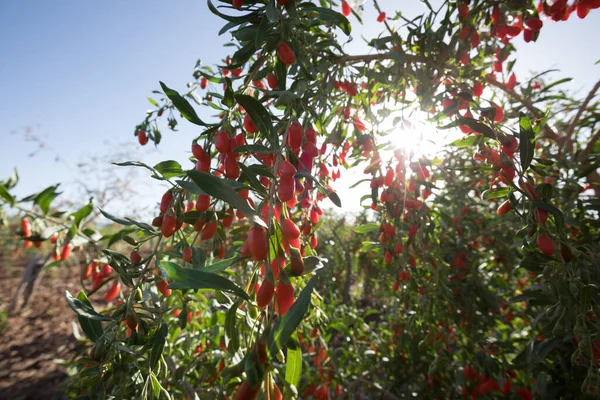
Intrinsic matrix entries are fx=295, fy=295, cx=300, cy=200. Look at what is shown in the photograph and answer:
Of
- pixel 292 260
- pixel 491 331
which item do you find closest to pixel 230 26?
pixel 292 260

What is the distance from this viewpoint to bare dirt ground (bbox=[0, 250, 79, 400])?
3.06 metres

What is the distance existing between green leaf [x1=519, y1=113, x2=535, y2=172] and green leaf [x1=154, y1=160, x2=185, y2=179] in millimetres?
965

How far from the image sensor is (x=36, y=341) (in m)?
4.11

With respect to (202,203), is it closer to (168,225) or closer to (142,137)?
(168,225)

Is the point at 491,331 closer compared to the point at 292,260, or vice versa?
the point at 292,260

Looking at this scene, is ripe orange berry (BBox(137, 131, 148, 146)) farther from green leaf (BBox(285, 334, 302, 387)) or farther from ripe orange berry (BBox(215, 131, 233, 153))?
green leaf (BBox(285, 334, 302, 387))

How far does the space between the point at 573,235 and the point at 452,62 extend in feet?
5.08

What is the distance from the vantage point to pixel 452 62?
5.20 feet

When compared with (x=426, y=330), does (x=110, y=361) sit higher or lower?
lower

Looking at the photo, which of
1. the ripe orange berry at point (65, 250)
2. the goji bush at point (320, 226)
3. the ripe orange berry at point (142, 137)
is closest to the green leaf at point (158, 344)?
the goji bush at point (320, 226)

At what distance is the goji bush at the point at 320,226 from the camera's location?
2.00ft

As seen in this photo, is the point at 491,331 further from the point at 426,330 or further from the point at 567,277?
the point at 567,277

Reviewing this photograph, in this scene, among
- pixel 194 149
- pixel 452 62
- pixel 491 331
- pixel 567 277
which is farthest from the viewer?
pixel 491 331

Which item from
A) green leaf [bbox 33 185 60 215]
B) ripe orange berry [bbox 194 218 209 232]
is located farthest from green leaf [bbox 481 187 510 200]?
green leaf [bbox 33 185 60 215]
